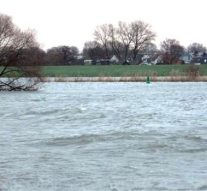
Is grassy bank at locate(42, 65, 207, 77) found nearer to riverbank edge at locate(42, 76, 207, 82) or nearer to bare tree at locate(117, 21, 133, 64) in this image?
riverbank edge at locate(42, 76, 207, 82)

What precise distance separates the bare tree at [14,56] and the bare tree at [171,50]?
9133 cm

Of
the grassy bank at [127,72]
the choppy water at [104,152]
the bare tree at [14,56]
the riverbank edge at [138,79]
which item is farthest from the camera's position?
the grassy bank at [127,72]

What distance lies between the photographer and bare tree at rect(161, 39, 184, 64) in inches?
5522

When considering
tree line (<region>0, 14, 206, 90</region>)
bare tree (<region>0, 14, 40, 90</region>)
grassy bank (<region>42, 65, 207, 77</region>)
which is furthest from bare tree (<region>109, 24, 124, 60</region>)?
bare tree (<region>0, 14, 40, 90</region>)

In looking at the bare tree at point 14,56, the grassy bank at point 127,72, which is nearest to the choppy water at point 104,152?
the bare tree at point 14,56

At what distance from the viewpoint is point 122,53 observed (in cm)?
13312

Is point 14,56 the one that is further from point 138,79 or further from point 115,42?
point 115,42

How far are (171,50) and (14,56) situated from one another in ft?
316

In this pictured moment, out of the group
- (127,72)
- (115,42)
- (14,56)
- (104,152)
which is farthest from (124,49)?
(104,152)

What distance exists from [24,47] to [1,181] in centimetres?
3991

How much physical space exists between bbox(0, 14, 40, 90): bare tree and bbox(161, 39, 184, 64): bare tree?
91.3 meters

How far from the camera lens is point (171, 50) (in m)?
142

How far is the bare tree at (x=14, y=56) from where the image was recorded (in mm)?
49406

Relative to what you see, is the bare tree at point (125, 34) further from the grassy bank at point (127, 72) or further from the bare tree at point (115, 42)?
the grassy bank at point (127, 72)
